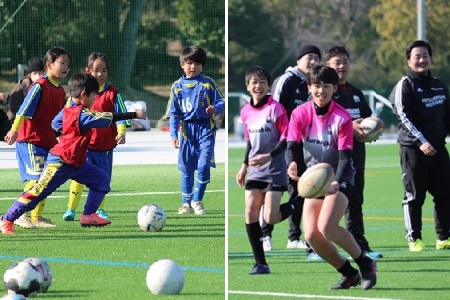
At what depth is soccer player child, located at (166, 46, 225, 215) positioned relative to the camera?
1338 cm

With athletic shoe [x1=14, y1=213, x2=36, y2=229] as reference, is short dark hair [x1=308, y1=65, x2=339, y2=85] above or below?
above

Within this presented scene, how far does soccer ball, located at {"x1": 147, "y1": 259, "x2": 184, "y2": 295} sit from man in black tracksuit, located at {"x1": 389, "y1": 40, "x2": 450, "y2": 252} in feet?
12.5

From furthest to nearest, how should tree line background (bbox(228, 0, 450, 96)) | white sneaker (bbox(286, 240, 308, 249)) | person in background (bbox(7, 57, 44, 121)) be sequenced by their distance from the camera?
tree line background (bbox(228, 0, 450, 96)) → person in background (bbox(7, 57, 44, 121)) → white sneaker (bbox(286, 240, 308, 249))

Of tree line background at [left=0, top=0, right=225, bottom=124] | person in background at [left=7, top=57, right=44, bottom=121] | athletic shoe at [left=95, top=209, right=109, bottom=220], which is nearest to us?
athletic shoe at [left=95, top=209, right=109, bottom=220]

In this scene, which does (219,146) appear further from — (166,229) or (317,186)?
(317,186)

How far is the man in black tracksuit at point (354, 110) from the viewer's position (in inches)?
406

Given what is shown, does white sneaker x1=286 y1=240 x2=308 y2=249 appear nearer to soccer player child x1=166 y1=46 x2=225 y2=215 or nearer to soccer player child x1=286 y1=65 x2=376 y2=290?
soccer player child x1=166 y1=46 x2=225 y2=215

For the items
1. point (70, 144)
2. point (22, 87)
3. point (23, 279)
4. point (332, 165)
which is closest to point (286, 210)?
point (332, 165)

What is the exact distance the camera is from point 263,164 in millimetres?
9211

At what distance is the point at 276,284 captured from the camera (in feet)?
29.0

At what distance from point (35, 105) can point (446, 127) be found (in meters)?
4.12

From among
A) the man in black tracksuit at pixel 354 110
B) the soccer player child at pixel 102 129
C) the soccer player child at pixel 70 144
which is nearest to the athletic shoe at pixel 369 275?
the man in black tracksuit at pixel 354 110

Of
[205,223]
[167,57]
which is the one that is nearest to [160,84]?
[167,57]

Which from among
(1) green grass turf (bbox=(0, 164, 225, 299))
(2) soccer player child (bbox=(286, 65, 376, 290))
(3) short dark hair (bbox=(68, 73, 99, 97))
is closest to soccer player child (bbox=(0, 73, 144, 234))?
(3) short dark hair (bbox=(68, 73, 99, 97))
